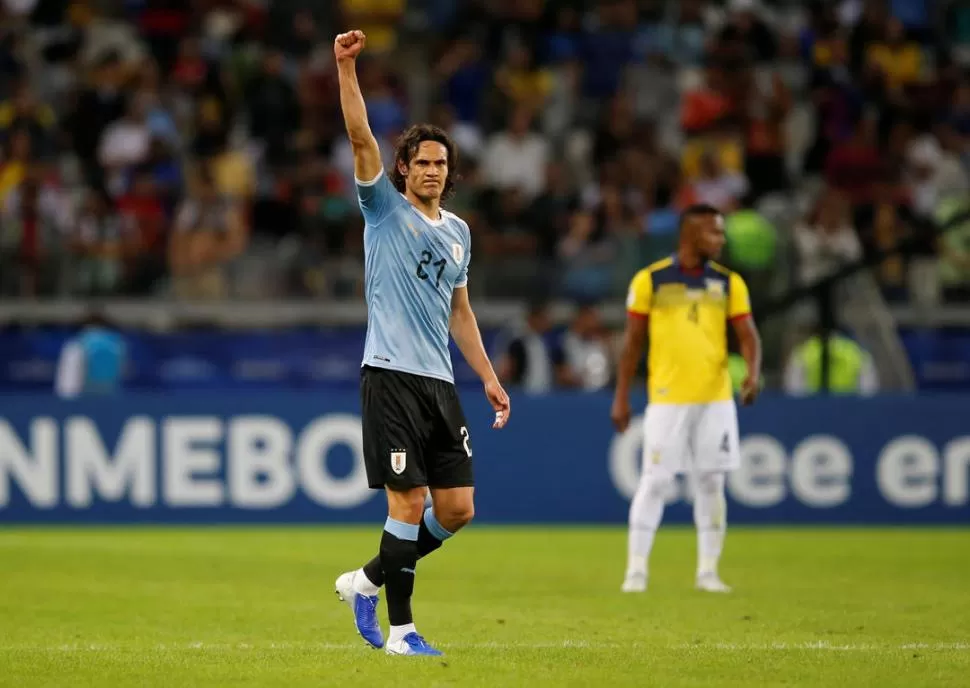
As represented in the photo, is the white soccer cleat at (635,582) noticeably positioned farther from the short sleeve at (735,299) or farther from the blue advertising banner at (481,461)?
the blue advertising banner at (481,461)

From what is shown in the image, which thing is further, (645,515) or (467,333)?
(645,515)

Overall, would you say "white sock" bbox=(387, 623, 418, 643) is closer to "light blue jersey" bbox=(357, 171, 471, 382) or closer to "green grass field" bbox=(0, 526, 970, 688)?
"green grass field" bbox=(0, 526, 970, 688)

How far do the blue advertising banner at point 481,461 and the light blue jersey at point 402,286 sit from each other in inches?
334

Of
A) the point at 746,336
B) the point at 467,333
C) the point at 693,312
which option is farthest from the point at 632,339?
the point at 467,333

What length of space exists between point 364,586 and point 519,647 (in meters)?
0.84

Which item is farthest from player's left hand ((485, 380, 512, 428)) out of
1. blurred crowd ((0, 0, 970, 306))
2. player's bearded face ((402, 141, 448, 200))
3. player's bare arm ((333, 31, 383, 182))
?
blurred crowd ((0, 0, 970, 306))

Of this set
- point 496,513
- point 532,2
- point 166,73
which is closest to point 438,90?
point 532,2

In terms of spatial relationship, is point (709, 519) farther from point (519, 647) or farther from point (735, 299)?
point (519, 647)

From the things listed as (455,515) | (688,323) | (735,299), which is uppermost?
(735,299)

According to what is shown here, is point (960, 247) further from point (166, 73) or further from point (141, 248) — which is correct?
point (166, 73)

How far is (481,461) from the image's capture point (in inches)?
654

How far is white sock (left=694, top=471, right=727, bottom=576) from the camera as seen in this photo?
11.4m

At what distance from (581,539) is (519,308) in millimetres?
3193

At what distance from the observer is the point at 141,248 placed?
722 inches
